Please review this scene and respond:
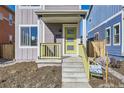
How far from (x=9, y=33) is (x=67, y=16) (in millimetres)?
16568

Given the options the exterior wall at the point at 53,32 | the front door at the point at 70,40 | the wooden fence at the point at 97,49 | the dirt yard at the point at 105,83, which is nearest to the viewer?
the dirt yard at the point at 105,83

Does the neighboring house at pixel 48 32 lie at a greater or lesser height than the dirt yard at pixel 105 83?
greater

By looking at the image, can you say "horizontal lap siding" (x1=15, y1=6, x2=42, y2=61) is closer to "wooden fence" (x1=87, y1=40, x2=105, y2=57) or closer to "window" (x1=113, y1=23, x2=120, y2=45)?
"wooden fence" (x1=87, y1=40, x2=105, y2=57)

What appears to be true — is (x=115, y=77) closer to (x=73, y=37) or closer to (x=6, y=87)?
(x=6, y=87)

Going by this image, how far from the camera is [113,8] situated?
53.4 feet

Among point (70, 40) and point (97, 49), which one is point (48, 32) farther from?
point (97, 49)

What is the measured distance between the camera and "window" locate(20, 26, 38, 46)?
55.4 ft

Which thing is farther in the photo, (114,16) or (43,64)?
(114,16)

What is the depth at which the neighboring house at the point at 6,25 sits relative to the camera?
24.8m

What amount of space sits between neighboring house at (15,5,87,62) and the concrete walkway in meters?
1.07

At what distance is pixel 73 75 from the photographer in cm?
1052

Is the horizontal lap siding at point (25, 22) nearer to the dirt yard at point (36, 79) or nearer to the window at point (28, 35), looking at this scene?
the window at point (28, 35)

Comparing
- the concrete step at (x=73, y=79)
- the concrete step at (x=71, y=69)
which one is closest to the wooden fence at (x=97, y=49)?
the concrete step at (x=71, y=69)

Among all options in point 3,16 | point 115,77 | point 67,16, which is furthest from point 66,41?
point 3,16
